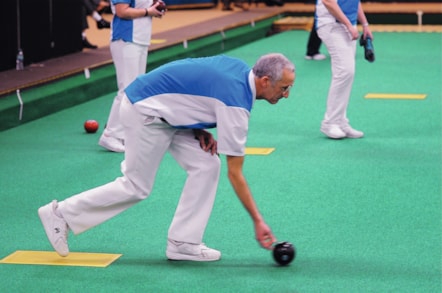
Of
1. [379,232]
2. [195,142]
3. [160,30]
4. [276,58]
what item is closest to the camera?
[276,58]

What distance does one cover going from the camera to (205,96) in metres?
4.93

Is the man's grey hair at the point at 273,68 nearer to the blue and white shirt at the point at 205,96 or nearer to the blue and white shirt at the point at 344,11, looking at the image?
the blue and white shirt at the point at 205,96

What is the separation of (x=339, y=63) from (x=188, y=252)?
11.4 ft

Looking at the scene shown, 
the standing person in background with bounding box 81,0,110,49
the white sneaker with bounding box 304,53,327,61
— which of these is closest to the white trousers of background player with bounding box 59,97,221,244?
the standing person in background with bounding box 81,0,110,49

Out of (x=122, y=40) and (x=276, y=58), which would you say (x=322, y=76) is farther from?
(x=276, y=58)

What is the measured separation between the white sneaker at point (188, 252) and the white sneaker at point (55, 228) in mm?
530

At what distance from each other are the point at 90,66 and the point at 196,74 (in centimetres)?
620

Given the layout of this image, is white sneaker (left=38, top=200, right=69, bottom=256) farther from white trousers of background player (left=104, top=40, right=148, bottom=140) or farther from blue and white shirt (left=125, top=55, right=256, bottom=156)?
white trousers of background player (left=104, top=40, right=148, bottom=140)

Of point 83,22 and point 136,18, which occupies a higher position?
point 136,18

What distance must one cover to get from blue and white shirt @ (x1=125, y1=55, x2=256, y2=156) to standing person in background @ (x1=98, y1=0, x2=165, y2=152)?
8.18 ft

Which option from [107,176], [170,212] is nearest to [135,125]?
[170,212]

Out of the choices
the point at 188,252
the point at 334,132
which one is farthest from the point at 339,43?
the point at 188,252

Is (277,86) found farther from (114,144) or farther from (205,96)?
(114,144)

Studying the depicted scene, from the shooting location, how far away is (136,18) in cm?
762
